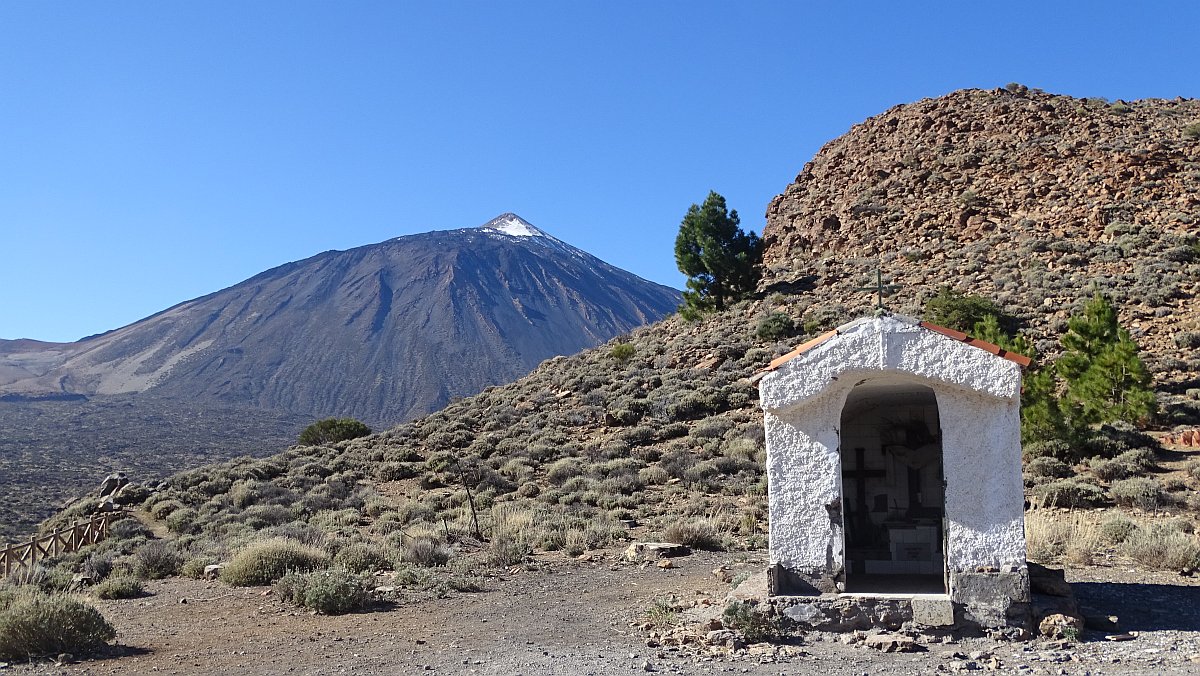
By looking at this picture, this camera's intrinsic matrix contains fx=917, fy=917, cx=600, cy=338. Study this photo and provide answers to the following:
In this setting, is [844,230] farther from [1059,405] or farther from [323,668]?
[323,668]

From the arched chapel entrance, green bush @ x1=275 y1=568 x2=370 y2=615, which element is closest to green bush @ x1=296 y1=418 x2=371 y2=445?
green bush @ x1=275 y1=568 x2=370 y2=615

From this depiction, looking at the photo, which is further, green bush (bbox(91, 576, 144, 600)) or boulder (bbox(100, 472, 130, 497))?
boulder (bbox(100, 472, 130, 497))

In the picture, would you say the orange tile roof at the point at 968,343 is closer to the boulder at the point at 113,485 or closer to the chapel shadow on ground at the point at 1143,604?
the chapel shadow on ground at the point at 1143,604

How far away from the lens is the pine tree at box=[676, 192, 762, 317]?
3759 cm

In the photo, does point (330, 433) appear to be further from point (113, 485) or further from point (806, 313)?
point (806, 313)

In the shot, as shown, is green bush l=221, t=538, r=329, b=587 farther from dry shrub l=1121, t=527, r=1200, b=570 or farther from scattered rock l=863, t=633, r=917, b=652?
dry shrub l=1121, t=527, r=1200, b=570

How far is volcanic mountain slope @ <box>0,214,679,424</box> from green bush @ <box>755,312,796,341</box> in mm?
73088

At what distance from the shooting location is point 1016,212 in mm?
37844

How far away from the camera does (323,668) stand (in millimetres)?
7488

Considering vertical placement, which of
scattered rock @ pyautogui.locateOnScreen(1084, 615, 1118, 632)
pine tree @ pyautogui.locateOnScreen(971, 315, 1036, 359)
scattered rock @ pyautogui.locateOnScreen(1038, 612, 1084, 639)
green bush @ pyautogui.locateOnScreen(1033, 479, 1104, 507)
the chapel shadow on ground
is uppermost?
pine tree @ pyautogui.locateOnScreen(971, 315, 1036, 359)

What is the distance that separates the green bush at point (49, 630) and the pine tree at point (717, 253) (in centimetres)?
3112

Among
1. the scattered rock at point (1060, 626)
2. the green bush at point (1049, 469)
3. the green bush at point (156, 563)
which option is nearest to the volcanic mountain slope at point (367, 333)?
the green bush at point (156, 563)

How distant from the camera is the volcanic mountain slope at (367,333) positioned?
112 metres

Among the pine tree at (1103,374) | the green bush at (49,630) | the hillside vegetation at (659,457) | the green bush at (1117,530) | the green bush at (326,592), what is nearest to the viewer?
the green bush at (49,630)
